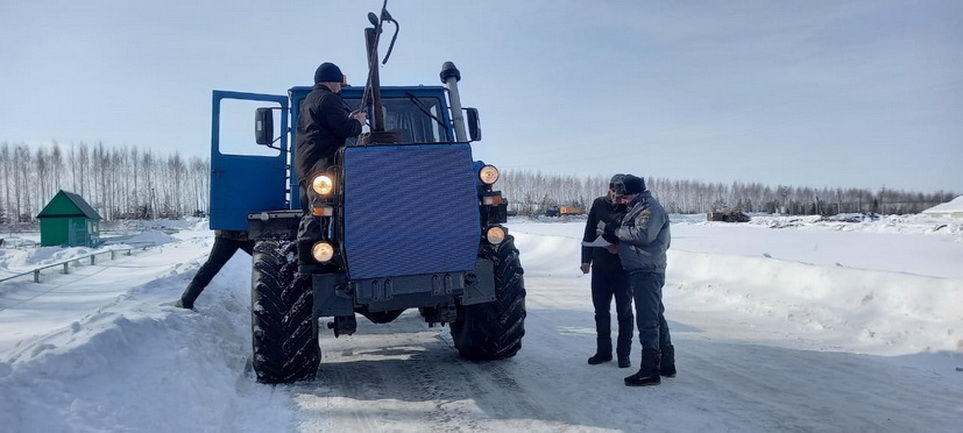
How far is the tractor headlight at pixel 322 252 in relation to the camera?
4.77 m

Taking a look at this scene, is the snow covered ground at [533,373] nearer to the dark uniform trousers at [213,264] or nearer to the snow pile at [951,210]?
the dark uniform trousers at [213,264]

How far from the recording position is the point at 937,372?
221 inches

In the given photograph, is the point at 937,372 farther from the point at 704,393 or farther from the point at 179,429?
the point at 179,429

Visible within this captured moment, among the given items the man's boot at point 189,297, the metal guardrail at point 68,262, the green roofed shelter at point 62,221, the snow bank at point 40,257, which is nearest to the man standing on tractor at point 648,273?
the man's boot at point 189,297

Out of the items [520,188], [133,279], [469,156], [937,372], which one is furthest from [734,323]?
[520,188]

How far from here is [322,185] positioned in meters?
4.76

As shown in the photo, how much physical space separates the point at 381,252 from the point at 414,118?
92.6 inches

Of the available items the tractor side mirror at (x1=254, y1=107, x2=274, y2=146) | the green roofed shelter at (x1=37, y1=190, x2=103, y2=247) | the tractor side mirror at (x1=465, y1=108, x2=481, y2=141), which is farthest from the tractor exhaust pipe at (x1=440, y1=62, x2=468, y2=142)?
the green roofed shelter at (x1=37, y1=190, x2=103, y2=247)

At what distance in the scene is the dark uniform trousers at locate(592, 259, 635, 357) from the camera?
19.6 ft

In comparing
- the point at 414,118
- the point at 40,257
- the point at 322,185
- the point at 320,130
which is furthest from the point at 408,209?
the point at 40,257

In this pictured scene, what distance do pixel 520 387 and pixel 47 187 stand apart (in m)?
91.1

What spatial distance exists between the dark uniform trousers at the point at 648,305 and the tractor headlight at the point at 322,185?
2737 mm

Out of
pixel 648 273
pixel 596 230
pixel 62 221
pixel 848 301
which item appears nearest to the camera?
pixel 648 273

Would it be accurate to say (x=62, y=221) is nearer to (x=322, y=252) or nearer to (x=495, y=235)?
(x=322, y=252)
